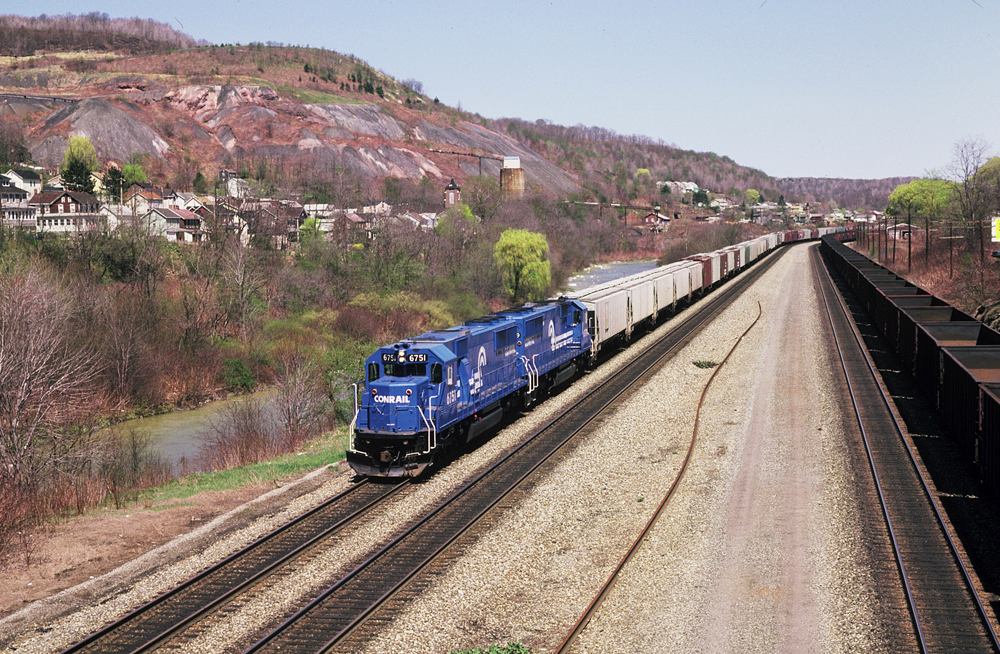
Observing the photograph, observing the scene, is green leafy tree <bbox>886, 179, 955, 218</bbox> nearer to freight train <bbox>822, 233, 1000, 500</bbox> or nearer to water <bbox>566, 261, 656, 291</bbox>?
water <bbox>566, 261, 656, 291</bbox>

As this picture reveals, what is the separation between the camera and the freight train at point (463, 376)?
2064 cm

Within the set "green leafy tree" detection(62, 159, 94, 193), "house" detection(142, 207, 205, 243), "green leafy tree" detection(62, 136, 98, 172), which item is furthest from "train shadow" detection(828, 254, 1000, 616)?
"green leafy tree" detection(62, 136, 98, 172)

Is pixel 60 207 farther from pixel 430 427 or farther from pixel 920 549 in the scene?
pixel 920 549

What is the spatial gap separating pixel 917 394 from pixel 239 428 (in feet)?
83.8

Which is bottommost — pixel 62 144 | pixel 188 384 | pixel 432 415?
pixel 188 384

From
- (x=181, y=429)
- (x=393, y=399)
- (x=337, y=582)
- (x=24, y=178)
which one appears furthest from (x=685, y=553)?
(x=24, y=178)

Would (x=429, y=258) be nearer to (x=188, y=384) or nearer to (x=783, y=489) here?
(x=188, y=384)

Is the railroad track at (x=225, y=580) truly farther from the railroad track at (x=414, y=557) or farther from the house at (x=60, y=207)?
the house at (x=60, y=207)

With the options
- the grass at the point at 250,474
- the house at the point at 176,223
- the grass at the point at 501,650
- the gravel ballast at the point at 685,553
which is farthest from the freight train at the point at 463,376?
the house at the point at 176,223

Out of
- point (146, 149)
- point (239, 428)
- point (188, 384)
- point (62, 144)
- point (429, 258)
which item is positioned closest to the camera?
point (239, 428)

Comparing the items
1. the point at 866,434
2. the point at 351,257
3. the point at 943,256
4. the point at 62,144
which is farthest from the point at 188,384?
the point at 62,144

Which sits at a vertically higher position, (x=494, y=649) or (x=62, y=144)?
(x=62, y=144)

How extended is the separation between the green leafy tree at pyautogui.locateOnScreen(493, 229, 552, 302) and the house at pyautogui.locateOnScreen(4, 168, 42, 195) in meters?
92.3

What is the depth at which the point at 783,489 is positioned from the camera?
19875 millimetres
